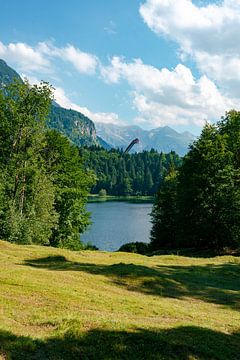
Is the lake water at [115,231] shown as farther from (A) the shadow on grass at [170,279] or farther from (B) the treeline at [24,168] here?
(A) the shadow on grass at [170,279]

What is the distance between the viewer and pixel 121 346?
50.4 feet

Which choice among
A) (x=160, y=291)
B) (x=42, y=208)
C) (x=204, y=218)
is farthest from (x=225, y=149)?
(x=160, y=291)

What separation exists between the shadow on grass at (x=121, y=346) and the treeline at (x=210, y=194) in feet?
136

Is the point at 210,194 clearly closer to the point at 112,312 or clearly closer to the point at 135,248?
the point at 135,248

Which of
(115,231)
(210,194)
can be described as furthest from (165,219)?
(115,231)

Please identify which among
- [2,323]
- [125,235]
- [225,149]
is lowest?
[125,235]

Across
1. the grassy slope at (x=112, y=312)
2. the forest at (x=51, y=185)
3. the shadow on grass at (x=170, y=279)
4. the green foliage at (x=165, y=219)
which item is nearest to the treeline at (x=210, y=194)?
the forest at (x=51, y=185)

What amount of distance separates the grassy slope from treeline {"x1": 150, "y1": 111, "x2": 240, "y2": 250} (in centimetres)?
2095

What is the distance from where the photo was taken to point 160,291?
29.9m

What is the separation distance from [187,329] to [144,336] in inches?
124

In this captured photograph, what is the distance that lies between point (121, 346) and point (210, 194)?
47236 mm

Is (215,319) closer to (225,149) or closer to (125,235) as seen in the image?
(225,149)

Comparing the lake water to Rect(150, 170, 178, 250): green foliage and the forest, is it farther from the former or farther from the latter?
the forest

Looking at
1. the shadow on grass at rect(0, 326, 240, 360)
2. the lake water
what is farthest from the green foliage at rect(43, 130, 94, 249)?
the shadow on grass at rect(0, 326, 240, 360)
